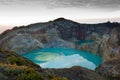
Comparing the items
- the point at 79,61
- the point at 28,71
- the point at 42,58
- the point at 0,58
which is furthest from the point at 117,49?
the point at 28,71

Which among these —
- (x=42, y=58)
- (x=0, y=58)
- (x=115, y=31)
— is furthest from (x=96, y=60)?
(x=0, y=58)

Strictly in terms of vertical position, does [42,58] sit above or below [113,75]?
below

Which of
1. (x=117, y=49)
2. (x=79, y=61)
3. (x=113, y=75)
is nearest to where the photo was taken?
(x=113, y=75)

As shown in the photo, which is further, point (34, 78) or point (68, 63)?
point (68, 63)

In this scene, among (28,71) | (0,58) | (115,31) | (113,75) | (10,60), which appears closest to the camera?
(28,71)

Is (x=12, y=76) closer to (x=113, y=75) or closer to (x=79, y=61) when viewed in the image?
(x=113, y=75)

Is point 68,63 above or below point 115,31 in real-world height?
below

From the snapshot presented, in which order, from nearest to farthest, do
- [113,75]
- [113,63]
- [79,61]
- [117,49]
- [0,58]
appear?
[0,58]
[113,75]
[113,63]
[117,49]
[79,61]

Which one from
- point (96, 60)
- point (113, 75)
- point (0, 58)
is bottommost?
point (96, 60)

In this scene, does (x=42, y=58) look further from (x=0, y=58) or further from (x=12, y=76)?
(x=12, y=76)
